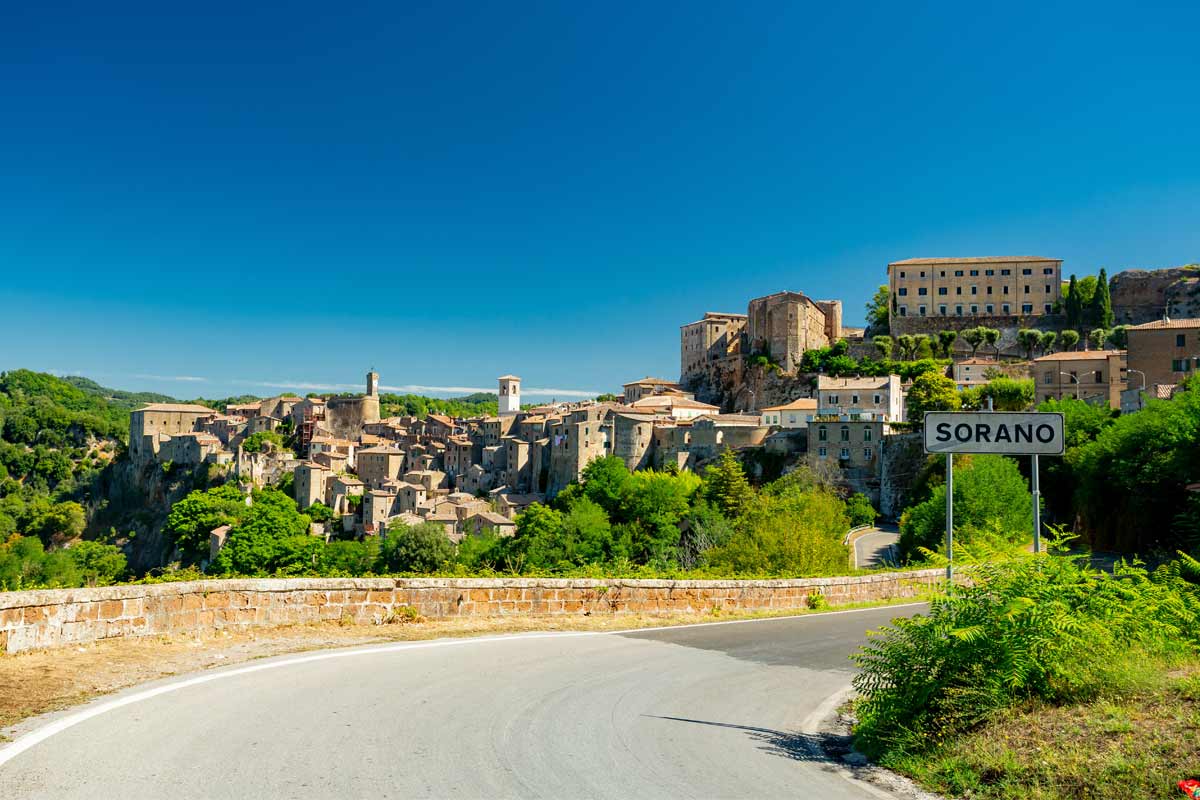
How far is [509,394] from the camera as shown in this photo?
411 ft

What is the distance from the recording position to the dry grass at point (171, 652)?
622 cm

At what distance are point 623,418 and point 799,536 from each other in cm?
5558

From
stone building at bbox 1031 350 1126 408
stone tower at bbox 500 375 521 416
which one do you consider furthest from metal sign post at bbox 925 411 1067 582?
stone tower at bbox 500 375 521 416

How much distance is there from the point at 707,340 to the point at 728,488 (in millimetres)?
51575

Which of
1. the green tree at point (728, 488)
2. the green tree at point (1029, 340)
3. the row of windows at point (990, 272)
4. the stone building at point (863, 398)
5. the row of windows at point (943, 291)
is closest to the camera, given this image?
the green tree at point (728, 488)

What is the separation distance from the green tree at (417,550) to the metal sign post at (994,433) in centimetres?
4328

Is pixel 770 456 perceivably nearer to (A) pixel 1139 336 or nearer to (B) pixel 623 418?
(B) pixel 623 418

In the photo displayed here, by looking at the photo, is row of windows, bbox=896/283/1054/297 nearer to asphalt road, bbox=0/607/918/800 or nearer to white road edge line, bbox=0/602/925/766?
white road edge line, bbox=0/602/925/766

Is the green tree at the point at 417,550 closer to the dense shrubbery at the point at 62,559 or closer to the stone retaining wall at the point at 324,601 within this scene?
the dense shrubbery at the point at 62,559

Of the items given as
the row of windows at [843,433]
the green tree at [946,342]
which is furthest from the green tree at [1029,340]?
the row of windows at [843,433]

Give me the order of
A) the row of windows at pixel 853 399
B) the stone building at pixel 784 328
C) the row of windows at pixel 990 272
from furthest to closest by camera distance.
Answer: the stone building at pixel 784 328, the row of windows at pixel 990 272, the row of windows at pixel 853 399

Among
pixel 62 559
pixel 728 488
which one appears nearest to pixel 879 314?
pixel 728 488

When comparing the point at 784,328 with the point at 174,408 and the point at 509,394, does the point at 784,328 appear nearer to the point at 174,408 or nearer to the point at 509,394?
the point at 509,394

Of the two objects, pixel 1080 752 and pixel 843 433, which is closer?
pixel 1080 752
